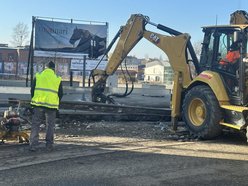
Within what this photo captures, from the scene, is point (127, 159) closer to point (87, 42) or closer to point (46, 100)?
point (46, 100)

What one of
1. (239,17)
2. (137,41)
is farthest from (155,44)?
(239,17)

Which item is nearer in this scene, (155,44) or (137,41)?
(155,44)

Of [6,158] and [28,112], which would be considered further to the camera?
[28,112]

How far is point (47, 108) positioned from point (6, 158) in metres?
1.48

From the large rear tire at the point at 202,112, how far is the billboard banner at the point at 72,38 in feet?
66.1

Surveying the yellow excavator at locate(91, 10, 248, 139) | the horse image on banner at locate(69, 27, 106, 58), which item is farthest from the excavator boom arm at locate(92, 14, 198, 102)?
the horse image on banner at locate(69, 27, 106, 58)

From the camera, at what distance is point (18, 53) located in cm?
7250

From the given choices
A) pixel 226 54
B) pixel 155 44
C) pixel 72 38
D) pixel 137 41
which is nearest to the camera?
pixel 226 54

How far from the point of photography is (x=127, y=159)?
8766mm

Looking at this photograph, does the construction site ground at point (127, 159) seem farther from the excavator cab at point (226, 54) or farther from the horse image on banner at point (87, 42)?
the horse image on banner at point (87, 42)

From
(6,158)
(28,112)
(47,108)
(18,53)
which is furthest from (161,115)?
(18,53)

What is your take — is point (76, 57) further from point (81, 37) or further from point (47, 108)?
point (47, 108)

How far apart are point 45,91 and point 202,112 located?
433 centimetres

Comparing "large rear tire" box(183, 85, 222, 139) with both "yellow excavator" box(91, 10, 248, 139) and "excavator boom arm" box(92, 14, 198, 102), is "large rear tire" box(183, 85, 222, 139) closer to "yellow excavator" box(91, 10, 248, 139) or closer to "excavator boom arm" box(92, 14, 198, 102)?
"yellow excavator" box(91, 10, 248, 139)
